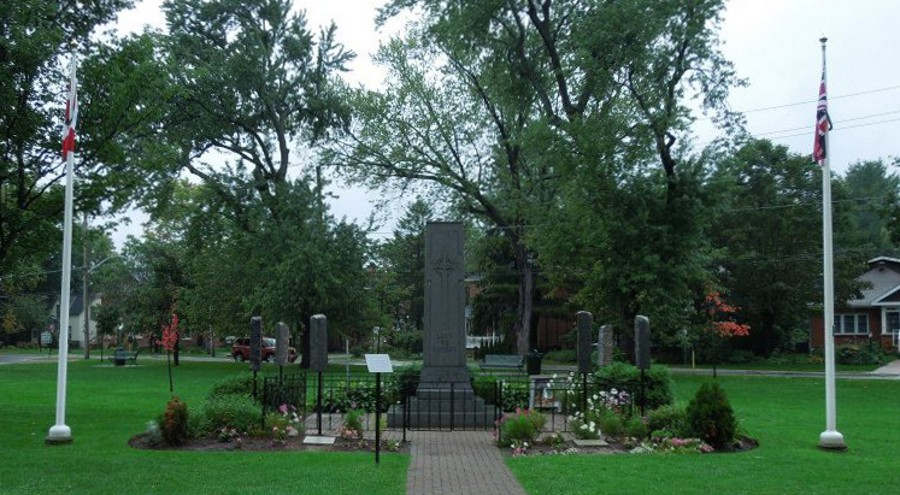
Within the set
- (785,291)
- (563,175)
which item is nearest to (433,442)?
(563,175)

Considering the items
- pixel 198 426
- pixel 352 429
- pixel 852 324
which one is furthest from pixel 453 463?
pixel 852 324

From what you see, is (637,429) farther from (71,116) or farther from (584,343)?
(71,116)

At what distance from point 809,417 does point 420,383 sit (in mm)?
8923

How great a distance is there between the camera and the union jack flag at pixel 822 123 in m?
14.2

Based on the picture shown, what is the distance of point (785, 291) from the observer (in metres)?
45.4

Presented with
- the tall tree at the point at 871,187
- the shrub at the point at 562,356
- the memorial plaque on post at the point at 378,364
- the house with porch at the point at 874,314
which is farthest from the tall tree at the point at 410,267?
the memorial plaque on post at the point at 378,364

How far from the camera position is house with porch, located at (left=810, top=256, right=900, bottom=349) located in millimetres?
52125

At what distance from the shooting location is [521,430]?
1376cm

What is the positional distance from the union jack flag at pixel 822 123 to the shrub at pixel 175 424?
1165cm

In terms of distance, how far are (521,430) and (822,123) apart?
24.2 ft

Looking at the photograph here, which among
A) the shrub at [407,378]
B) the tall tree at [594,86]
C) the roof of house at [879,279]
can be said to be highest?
the tall tree at [594,86]

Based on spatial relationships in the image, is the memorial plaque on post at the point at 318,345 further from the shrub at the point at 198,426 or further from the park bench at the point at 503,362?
the park bench at the point at 503,362

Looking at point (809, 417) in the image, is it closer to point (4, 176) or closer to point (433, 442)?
point (433, 442)

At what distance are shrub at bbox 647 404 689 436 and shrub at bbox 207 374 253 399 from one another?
7.62 m
